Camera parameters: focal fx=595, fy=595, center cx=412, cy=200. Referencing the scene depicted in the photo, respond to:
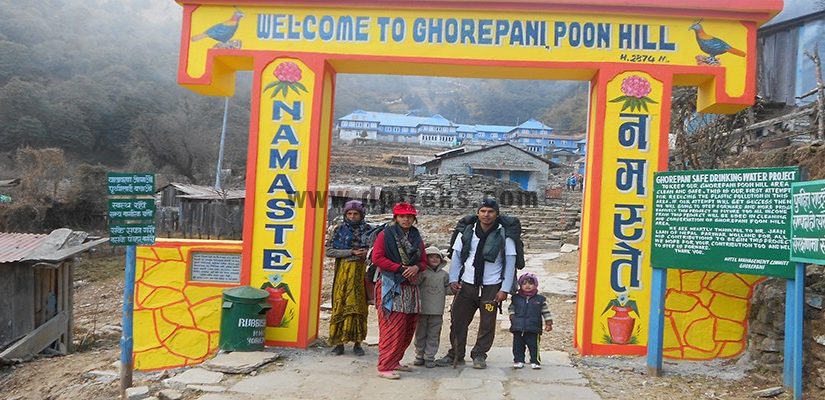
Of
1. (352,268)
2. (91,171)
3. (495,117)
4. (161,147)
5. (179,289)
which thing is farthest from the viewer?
(495,117)

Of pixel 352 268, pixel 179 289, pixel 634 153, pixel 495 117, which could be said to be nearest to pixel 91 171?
pixel 179 289

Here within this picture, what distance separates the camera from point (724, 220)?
4.90 meters

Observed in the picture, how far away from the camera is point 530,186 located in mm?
33281

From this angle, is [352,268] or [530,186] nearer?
[352,268]

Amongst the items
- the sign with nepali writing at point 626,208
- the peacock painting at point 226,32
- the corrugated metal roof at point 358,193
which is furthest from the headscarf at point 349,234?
the corrugated metal roof at point 358,193

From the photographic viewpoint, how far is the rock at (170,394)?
465cm

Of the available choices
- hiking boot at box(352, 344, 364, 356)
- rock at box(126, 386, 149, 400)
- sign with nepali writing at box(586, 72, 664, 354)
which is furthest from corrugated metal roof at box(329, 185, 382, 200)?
rock at box(126, 386, 149, 400)

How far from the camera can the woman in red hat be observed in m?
5.16

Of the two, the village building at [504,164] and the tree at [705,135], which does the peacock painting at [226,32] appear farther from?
the village building at [504,164]

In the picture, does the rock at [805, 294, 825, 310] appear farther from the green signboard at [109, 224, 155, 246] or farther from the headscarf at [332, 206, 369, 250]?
the green signboard at [109, 224, 155, 246]

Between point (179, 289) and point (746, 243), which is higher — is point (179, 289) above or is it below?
below

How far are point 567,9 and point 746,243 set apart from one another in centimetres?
280

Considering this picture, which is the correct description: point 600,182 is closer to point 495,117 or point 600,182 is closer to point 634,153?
point 634,153

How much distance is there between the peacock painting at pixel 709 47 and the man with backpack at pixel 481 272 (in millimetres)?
2633
